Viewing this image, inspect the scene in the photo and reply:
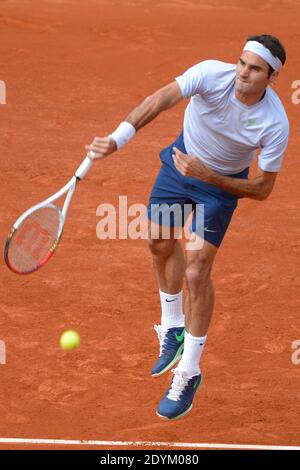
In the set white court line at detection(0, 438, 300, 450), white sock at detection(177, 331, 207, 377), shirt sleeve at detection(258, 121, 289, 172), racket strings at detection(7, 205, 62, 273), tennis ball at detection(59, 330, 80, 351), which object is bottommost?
tennis ball at detection(59, 330, 80, 351)

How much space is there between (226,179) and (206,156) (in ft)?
0.95

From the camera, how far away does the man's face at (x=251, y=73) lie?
735 cm

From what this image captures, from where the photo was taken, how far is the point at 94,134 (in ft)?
49.3

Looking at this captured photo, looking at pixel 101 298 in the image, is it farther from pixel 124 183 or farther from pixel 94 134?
pixel 94 134

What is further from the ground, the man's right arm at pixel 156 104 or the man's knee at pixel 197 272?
the man's right arm at pixel 156 104

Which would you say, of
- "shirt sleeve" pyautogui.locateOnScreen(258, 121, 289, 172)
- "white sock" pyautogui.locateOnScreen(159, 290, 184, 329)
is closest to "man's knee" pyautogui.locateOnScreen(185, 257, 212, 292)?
"white sock" pyautogui.locateOnScreen(159, 290, 184, 329)

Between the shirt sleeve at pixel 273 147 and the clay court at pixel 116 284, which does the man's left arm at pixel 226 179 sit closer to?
the shirt sleeve at pixel 273 147

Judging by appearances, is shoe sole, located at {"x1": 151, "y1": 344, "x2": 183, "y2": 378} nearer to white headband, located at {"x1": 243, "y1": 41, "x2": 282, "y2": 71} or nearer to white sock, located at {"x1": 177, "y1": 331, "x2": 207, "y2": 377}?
white sock, located at {"x1": 177, "y1": 331, "x2": 207, "y2": 377}

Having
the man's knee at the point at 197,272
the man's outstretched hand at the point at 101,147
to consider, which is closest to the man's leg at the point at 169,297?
the man's knee at the point at 197,272

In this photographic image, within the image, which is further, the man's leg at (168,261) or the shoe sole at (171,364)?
the shoe sole at (171,364)

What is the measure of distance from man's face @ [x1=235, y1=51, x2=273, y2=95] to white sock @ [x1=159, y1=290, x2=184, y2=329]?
2.06 metres

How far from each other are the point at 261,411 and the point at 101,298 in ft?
7.89

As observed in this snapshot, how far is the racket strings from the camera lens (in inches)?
305

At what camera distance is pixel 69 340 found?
988cm
